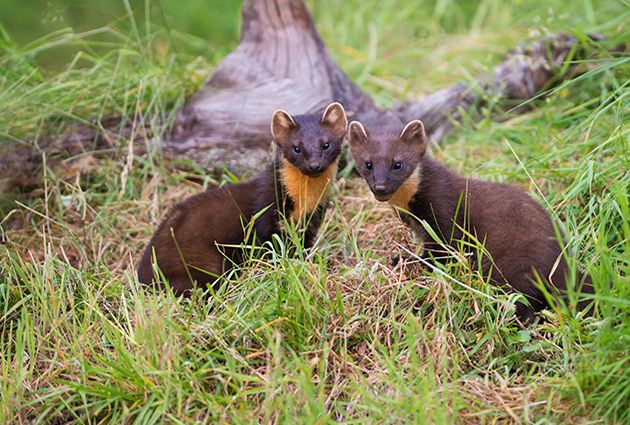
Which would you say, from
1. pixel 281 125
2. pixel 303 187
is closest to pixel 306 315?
pixel 303 187

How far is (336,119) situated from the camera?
5895mm

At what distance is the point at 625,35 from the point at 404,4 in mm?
5012

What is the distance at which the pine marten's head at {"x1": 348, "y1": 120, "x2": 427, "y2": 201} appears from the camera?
5.35 metres

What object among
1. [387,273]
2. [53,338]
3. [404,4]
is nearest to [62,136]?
[53,338]

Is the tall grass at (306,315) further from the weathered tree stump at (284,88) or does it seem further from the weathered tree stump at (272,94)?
the weathered tree stump at (284,88)

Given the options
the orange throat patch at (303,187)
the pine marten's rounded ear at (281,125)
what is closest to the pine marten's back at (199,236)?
the orange throat patch at (303,187)

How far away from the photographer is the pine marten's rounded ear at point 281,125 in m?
5.81

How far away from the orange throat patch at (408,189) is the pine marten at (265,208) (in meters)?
0.58

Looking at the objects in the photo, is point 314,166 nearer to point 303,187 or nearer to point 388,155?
point 303,187

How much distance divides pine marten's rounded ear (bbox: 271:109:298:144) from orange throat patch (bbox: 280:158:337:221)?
0.56 feet

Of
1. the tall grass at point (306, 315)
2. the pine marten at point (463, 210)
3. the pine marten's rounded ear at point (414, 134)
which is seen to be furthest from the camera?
the pine marten's rounded ear at point (414, 134)

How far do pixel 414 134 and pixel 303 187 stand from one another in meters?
0.90

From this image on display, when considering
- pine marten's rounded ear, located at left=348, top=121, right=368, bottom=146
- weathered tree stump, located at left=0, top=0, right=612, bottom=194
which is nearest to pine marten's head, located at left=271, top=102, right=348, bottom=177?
pine marten's rounded ear, located at left=348, top=121, right=368, bottom=146

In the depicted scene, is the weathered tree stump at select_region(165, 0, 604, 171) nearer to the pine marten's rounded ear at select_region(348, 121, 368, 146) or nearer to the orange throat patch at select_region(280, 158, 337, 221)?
the orange throat patch at select_region(280, 158, 337, 221)
